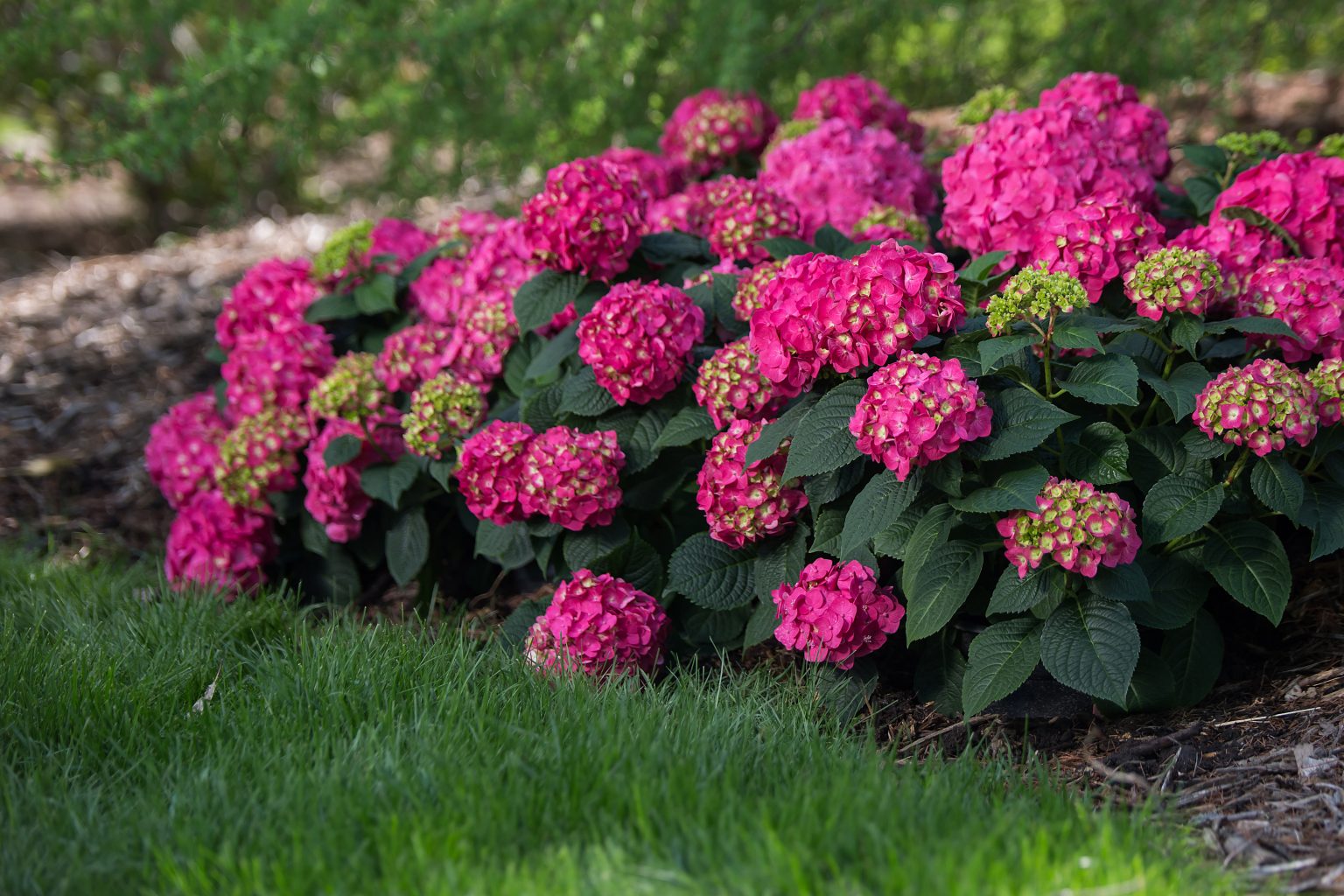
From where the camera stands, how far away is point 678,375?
2975mm

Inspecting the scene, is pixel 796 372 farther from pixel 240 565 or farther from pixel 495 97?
pixel 495 97

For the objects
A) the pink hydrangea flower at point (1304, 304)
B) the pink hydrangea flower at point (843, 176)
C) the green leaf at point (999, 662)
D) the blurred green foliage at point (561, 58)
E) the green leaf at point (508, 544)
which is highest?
the blurred green foliage at point (561, 58)

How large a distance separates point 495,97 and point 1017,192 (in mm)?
2919

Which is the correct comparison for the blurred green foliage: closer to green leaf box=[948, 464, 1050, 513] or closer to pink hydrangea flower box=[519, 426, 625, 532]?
pink hydrangea flower box=[519, 426, 625, 532]

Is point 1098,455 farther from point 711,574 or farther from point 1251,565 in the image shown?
point 711,574

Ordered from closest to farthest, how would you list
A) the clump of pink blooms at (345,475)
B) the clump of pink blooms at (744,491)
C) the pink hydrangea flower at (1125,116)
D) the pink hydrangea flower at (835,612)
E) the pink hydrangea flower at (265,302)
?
1. the pink hydrangea flower at (835,612)
2. the clump of pink blooms at (744,491)
3. the clump of pink blooms at (345,475)
4. the pink hydrangea flower at (1125,116)
5. the pink hydrangea flower at (265,302)

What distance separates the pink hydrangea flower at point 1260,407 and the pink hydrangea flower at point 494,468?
1.49m

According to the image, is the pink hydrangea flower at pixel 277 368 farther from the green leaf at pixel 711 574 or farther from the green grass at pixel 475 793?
the green leaf at pixel 711 574

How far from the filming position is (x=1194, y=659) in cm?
264

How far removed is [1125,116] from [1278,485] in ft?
4.78

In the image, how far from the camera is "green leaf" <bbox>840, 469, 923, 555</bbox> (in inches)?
96.7

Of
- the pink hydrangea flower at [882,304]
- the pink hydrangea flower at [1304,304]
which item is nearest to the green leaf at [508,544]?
the pink hydrangea flower at [882,304]

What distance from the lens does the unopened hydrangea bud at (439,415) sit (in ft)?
10.2

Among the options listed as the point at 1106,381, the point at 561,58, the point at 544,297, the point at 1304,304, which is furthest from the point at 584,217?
the point at 561,58
